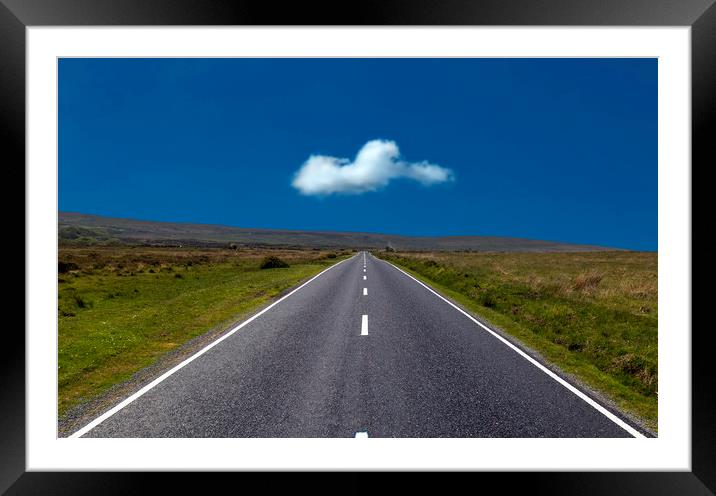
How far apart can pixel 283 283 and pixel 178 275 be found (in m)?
10.5

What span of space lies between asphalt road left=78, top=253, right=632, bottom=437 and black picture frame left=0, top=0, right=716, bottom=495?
745 millimetres

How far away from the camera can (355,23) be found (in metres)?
3.53

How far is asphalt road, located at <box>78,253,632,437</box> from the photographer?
13.6 ft

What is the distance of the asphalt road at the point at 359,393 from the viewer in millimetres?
4152

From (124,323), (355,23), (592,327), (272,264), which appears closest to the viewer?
(355,23)

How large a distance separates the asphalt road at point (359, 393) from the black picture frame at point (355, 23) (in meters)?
0.74

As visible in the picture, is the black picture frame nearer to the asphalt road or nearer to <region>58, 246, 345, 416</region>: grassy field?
the asphalt road

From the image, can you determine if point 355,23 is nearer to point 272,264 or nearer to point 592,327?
point 592,327

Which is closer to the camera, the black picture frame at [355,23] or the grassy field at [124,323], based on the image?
the black picture frame at [355,23]

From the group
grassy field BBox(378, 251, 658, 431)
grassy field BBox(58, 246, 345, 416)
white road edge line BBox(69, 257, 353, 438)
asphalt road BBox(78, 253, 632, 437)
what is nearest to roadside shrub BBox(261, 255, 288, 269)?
grassy field BBox(58, 246, 345, 416)

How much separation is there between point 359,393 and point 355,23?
4.41m

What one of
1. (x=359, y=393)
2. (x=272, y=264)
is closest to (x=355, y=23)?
(x=359, y=393)

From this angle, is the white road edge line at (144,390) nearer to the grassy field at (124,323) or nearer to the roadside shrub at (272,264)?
the grassy field at (124,323)

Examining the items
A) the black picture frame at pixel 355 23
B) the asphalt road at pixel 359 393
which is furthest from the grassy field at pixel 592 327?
the black picture frame at pixel 355 23
